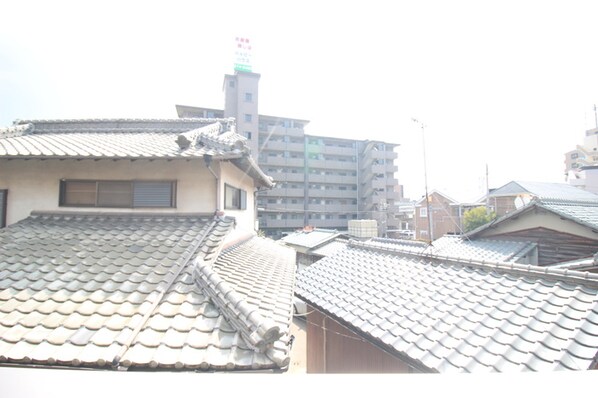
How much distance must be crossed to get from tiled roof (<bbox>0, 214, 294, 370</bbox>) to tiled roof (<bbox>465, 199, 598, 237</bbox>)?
402 inches

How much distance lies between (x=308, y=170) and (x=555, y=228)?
30737 mm

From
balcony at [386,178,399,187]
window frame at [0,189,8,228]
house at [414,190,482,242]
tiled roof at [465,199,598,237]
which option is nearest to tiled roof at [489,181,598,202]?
house at [414,190,482,242]

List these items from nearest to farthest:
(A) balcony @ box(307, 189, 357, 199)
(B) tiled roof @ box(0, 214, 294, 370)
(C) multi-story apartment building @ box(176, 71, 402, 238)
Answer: (B) tiled roof @ box(0, 214, 294, 370) < (C) multi-story apartment building @ box(176, 71, 402, 238) < (A) balcony @ box(307, 189, 357, 199)

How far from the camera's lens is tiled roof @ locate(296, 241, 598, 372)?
3289mm

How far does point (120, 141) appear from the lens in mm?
6723

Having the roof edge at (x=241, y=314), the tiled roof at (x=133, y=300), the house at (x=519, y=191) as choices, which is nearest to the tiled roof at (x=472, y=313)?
the tiled roof at (x=133, y=300)

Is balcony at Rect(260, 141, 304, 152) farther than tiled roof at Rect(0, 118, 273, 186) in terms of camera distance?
Yes

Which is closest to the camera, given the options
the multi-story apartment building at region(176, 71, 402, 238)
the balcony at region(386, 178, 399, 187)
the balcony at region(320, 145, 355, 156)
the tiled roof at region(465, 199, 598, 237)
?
the tiled roof at region(465, 199, 598, 237)

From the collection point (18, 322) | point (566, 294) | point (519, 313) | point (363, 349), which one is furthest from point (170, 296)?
point (566, 294)

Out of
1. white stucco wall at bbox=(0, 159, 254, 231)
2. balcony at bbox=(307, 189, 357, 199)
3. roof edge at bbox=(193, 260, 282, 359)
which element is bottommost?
roof edge at bbox=(193, 260, 282, 359)

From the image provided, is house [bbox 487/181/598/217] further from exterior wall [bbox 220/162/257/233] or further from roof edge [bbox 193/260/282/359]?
roof edge [bbox 193/260/282/359]

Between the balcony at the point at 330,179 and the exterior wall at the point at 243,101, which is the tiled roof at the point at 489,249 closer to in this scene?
the exterior wall at the point at 243,101

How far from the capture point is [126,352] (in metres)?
2.45

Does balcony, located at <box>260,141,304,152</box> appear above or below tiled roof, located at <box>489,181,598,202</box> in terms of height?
above
